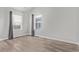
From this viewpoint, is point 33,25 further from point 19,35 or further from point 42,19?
point 19,35

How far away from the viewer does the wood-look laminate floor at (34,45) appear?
5.80 ft

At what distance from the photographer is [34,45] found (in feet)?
6.02

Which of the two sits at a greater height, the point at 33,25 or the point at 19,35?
the point at 33,25

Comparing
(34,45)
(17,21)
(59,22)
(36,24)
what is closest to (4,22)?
(17,21)

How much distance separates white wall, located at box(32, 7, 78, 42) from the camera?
1782mm

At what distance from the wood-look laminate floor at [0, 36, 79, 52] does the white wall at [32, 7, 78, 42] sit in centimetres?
12

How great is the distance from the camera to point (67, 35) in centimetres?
179

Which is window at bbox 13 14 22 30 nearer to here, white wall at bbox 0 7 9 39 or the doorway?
white wall at bbox 0 7 9 39


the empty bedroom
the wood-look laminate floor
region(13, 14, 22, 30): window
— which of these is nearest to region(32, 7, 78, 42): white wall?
the empty bedroom

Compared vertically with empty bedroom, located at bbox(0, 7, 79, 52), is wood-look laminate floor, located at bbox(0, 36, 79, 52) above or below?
below

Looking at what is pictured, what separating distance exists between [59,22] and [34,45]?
2.25 feet

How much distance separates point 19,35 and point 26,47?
279mm

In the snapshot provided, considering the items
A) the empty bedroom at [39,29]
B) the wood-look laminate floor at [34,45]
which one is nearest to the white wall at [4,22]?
the empty bedroom at [39,29]
